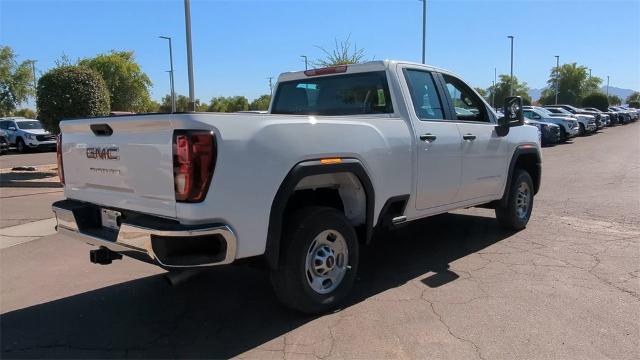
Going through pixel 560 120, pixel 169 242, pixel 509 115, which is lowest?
pixel 169 242

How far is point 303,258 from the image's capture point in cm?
396

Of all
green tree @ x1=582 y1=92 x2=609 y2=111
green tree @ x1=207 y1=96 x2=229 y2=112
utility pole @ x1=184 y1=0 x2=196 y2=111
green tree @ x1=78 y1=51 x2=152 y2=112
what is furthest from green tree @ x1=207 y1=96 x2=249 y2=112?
utility pole @ x1=184 y1=0 x2=196 y2=111

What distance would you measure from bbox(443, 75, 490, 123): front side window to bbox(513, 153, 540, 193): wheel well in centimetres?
109

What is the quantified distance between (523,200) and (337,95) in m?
3.14

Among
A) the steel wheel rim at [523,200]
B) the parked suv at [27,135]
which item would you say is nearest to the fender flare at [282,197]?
the steel wheel rim at [523,200]

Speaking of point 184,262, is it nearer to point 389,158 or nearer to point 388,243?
point 389,158

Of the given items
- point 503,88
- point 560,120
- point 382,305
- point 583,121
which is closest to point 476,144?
point 382,305

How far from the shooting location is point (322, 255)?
422 centimetres

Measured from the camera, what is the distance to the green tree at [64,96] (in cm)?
1399

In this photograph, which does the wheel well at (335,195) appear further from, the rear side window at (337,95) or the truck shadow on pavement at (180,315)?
the rear side window at (337,95)

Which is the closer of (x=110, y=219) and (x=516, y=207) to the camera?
(x=110, y=219)

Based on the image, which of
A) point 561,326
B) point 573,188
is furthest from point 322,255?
point 573,188

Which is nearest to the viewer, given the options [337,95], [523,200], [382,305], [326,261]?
[326,261]

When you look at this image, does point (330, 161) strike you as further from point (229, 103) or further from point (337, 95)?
point (229, 103)
